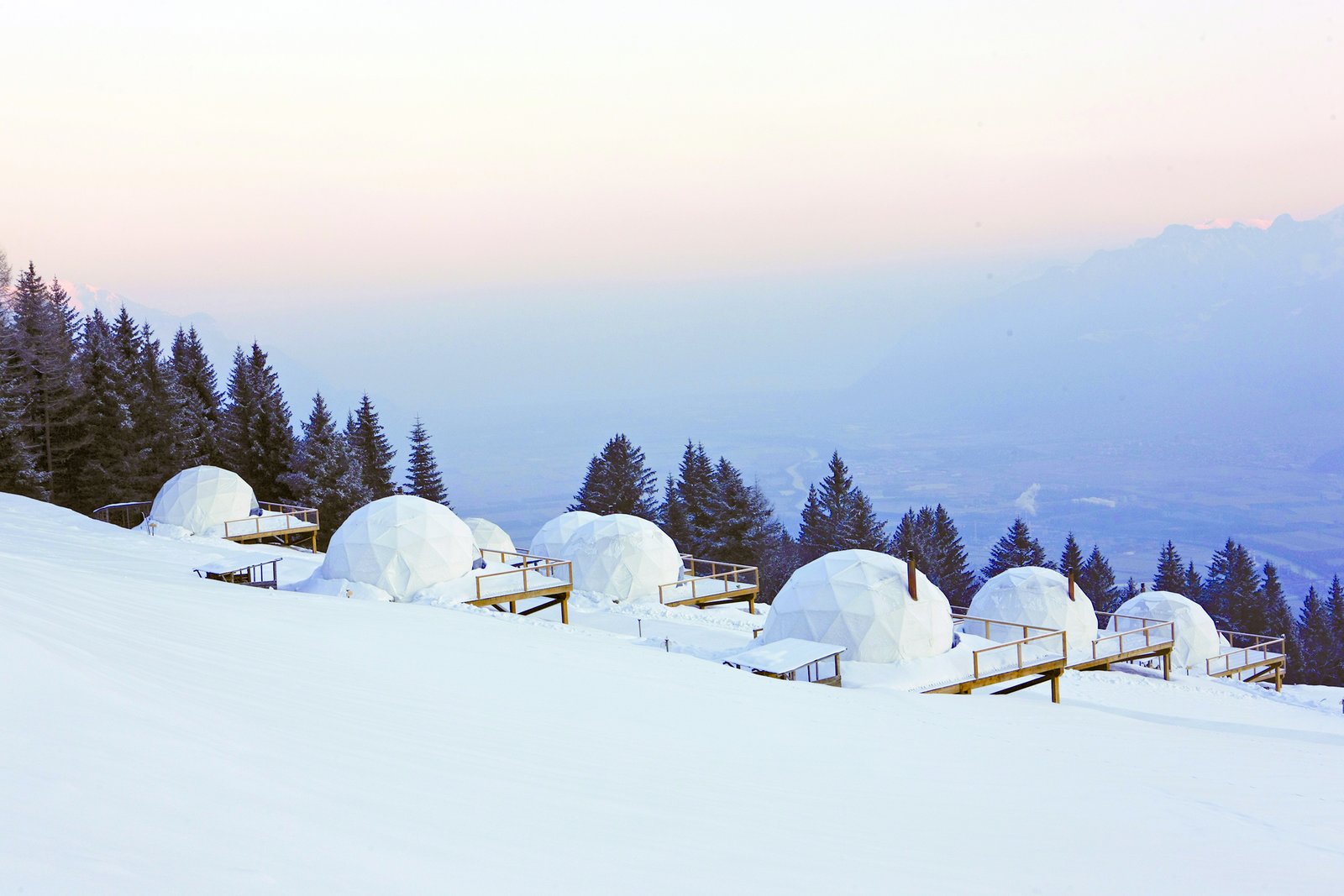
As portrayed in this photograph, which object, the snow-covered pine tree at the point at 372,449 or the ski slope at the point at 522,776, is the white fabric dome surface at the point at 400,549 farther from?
the snow-covered pine tree at the point at 372,449

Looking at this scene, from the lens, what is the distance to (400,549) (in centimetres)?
2506

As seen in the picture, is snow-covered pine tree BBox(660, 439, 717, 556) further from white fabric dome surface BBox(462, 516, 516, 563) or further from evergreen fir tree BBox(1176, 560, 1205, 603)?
evergreen fir tree BBox(1176, 560, 1205, 603)

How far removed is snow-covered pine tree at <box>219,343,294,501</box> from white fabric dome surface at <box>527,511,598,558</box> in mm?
24565

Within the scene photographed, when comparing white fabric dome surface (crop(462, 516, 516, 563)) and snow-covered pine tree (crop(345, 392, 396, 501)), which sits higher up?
snow-covered pine tree (crop(345, 392, 396, 501))

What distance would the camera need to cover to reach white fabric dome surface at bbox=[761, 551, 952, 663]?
22.1 m

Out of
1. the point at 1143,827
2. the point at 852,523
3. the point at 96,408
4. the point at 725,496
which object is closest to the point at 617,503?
the point at 725,496

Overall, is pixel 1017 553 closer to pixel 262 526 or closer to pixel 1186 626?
pixel 1186 626

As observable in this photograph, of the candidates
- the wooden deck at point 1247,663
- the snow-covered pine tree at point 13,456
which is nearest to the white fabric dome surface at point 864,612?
the wooden deck at point 1247,663

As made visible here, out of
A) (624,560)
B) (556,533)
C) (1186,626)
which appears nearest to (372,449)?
(556,533)

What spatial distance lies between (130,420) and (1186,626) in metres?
50.7

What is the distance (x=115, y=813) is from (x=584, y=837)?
2.81 metres

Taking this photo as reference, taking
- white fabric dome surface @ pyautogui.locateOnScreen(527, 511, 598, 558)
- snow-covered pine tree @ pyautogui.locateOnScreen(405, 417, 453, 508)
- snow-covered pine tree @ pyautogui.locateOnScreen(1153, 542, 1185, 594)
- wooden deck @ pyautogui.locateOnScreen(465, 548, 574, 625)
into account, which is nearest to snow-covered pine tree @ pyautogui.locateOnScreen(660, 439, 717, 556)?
snow-covered pine tree @ pyautogui.locateOnScreen(405, 417, 453, 508)

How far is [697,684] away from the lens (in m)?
13.5

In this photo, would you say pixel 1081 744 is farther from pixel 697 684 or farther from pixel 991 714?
pixel 697 684
